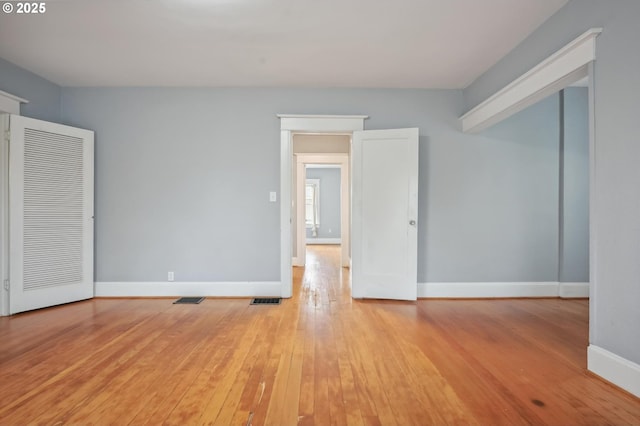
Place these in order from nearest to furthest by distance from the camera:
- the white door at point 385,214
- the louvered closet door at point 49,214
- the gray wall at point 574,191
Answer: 1. the louvered closet door at point 49,214
2. the white door at point 385,214
3. the gray wall at point 574,191

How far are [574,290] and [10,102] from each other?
664 cm

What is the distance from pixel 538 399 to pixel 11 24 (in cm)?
464

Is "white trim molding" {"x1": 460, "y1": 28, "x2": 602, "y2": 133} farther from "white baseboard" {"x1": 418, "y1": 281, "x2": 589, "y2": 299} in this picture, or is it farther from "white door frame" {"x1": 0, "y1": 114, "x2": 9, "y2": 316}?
"white door frame" {"x1": 0, "y1": 114, "x2": 9, "y2": 316}

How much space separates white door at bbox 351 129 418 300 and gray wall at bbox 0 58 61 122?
12.0ft

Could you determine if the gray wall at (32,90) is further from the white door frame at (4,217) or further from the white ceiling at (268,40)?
the white door frame at (4,217)

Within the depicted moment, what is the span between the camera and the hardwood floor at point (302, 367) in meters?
1.64

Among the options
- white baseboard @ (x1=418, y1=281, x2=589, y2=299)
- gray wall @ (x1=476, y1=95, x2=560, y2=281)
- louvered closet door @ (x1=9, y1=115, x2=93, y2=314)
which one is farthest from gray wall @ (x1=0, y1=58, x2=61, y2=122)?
gray wall @ (x1=476, y1=95, x2=560, y2=281)

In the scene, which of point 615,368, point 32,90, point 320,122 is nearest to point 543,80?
point 615,368

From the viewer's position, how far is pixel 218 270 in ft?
12.9

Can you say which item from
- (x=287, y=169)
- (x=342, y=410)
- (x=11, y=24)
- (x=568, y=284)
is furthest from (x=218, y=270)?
(x=568, y=284)

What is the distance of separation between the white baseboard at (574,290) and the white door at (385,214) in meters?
1.80

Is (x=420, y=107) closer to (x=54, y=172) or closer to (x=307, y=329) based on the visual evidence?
(x=307, y=329)

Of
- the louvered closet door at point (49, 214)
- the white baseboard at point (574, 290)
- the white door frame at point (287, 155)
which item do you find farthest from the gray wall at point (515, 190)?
the louvered closet door at point (49, 214)

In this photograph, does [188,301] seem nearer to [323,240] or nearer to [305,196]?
[305,196]
